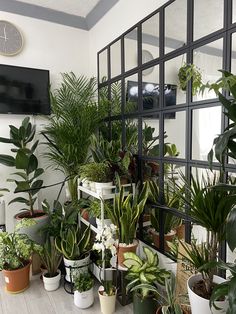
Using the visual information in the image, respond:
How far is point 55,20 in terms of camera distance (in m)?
2.95

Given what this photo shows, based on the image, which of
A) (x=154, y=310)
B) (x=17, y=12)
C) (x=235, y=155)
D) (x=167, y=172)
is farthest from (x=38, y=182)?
(x=235, y=155)

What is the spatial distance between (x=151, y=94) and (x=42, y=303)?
6.77ft

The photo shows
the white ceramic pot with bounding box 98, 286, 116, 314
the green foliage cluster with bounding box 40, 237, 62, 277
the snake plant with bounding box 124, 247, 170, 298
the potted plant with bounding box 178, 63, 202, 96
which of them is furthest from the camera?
the green foliage cluster with bounding box 40, 237, 62, 277

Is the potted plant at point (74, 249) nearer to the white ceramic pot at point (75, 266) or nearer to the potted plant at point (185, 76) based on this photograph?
the white ceramic pot at point (75, 266)

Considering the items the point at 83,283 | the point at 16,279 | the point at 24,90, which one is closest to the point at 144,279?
the point at 83,283

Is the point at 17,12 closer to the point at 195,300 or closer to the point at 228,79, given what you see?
the point at 228,79

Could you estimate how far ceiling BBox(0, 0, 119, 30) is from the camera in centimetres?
270

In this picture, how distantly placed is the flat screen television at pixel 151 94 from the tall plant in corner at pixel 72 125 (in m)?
0.53

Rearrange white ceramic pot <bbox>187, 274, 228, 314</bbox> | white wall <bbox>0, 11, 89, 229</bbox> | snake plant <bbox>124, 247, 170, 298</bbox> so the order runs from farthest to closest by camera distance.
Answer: white wall <bbox>0, 11, 89, 229</bbox>, snake plant <bbox>124, 247, 170, 298</bbox>, white ceramic pot <bbox>187, 274, 228, 314</bbox>

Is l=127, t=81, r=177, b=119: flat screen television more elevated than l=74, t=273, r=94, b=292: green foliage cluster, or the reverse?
l=127, t=81, r=177, b=119: flat screen television

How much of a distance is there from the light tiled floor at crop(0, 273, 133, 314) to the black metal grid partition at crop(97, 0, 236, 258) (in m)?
0.74

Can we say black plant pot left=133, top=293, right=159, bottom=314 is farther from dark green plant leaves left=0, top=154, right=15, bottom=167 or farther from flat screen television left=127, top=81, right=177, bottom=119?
dark green plant leaves left=0, top=154, right=15, bottom=167

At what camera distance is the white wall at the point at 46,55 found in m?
2.78

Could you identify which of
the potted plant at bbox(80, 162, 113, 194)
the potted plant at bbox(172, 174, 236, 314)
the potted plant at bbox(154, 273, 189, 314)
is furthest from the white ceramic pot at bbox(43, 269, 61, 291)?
the potted plant at bbox(172, 174, 236, 314)
